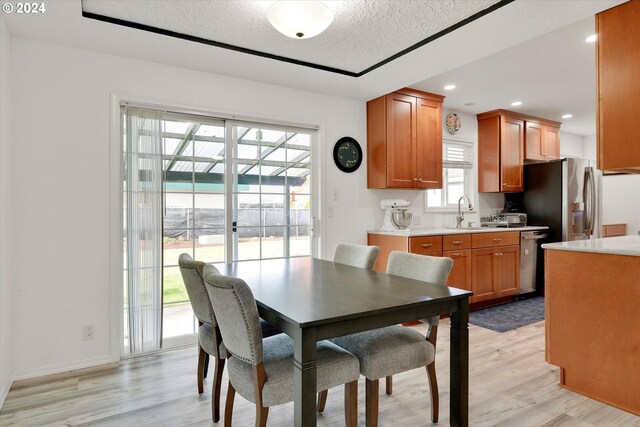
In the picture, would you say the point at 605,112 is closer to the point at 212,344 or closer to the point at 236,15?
the point at 236,15

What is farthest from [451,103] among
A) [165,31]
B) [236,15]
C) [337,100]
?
[165,31]

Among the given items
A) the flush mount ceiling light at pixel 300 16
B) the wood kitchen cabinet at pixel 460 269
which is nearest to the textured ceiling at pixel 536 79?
the wood kitchen cabinet at pixel 460 269

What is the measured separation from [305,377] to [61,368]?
7.52ft

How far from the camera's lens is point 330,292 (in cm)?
174

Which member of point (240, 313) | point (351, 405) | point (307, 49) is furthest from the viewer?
point (307, 49)

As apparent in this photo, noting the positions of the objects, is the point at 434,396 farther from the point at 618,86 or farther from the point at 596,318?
the point at 618,86

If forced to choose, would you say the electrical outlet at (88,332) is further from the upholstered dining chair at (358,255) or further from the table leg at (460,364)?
the table leg at (460,364)

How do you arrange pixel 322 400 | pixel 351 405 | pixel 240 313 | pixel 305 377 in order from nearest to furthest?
pixel 305 377, pixel 240 313, pixel 351 405, pixel 322 400

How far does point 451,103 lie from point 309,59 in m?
2.31

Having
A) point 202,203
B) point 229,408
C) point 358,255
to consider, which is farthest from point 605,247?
point 202,203

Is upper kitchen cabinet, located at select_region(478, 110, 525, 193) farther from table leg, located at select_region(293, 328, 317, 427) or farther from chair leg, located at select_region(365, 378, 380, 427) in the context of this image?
table leg, located at select_region(293, 328, 317, 427)

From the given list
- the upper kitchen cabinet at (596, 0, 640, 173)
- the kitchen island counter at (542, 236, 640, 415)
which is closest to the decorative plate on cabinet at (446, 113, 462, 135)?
the upper kitchen cabinet at (596, 0, 640, 173)

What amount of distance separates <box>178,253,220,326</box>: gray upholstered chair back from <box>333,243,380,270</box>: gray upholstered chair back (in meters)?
1.10

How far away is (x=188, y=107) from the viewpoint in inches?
122
